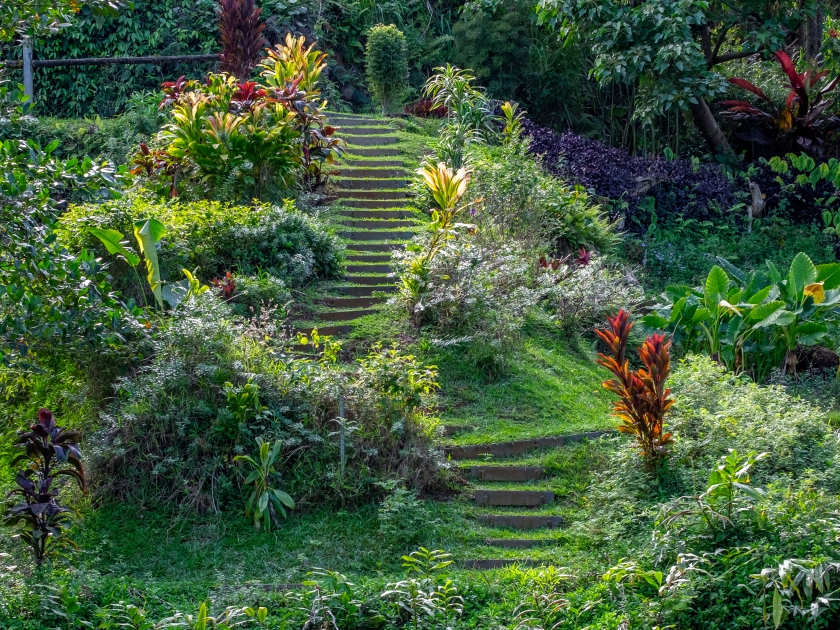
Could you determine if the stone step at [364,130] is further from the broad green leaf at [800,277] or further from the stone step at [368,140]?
the broad green leaf at [800,277]

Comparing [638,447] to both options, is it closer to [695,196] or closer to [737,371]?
[737,371]

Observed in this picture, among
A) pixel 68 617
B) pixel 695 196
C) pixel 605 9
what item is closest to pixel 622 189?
pixel 695 196

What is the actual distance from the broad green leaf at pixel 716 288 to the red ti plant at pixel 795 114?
20.8 ft

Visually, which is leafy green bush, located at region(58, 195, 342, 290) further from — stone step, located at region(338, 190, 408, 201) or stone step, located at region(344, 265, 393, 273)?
stone step, located at region(338, 190, 408, 201)

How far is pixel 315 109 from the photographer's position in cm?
1275

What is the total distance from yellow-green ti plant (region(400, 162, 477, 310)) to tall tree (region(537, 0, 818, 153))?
5.16 metres

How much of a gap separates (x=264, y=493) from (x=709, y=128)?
36.8 feet

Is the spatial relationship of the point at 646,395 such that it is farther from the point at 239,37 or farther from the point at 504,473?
the point at 239,37

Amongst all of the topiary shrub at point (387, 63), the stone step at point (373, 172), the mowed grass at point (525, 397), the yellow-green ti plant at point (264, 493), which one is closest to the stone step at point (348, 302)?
the mowed grass at point (525, 397)

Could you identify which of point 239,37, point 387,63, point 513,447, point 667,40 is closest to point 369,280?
point 513,447

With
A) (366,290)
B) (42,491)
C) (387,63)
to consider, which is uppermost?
(387,63)

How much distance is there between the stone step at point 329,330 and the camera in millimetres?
10211

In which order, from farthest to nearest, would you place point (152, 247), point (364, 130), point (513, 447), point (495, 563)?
point (364, 130), point (152, 247), point (513, 447), point (495, 563)

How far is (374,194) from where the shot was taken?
13445 millimetres
